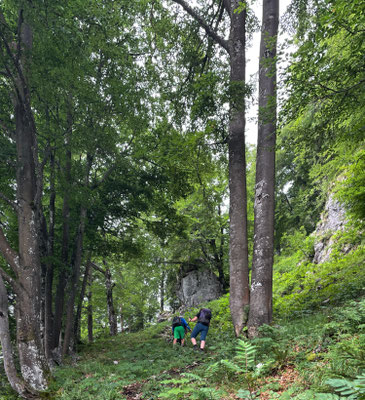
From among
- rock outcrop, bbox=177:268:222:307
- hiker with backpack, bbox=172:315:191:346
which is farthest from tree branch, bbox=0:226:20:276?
rock outcrop, bbox=177:268:222:307

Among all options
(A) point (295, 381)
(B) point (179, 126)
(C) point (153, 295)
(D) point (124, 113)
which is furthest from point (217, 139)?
(C) point (153, 295)

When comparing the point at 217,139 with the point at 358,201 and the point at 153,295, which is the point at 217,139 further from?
the point at 153,295

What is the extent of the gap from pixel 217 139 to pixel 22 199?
17.1ft

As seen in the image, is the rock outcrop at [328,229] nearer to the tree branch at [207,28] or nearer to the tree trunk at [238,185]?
the tree trunk at [238,185]

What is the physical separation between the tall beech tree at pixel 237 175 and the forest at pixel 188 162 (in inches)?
1.4

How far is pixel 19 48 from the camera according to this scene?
6215 millimetres

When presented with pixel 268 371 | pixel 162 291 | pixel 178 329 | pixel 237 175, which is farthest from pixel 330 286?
pixel 162 291

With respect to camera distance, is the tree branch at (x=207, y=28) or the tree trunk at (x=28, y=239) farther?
the tree branch at (x=207, y=28)

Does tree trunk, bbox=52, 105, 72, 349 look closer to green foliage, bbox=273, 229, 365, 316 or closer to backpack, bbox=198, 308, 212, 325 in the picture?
backpack, bbox=198, 308, 212, 325

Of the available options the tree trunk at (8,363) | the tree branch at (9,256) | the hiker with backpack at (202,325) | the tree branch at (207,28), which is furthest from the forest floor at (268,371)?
the tree branch at (207,28)

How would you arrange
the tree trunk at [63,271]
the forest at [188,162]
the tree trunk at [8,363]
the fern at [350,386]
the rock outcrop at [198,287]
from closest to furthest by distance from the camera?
the fern at [350,386], the forest at [188,162], the tree trunk at [8,363], the tree trunk at [63,271], the rock outcrop at [198,287]

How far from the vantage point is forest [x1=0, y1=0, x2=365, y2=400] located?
4145 mm

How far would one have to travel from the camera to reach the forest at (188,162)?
4145 mm

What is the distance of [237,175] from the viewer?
6.89m
